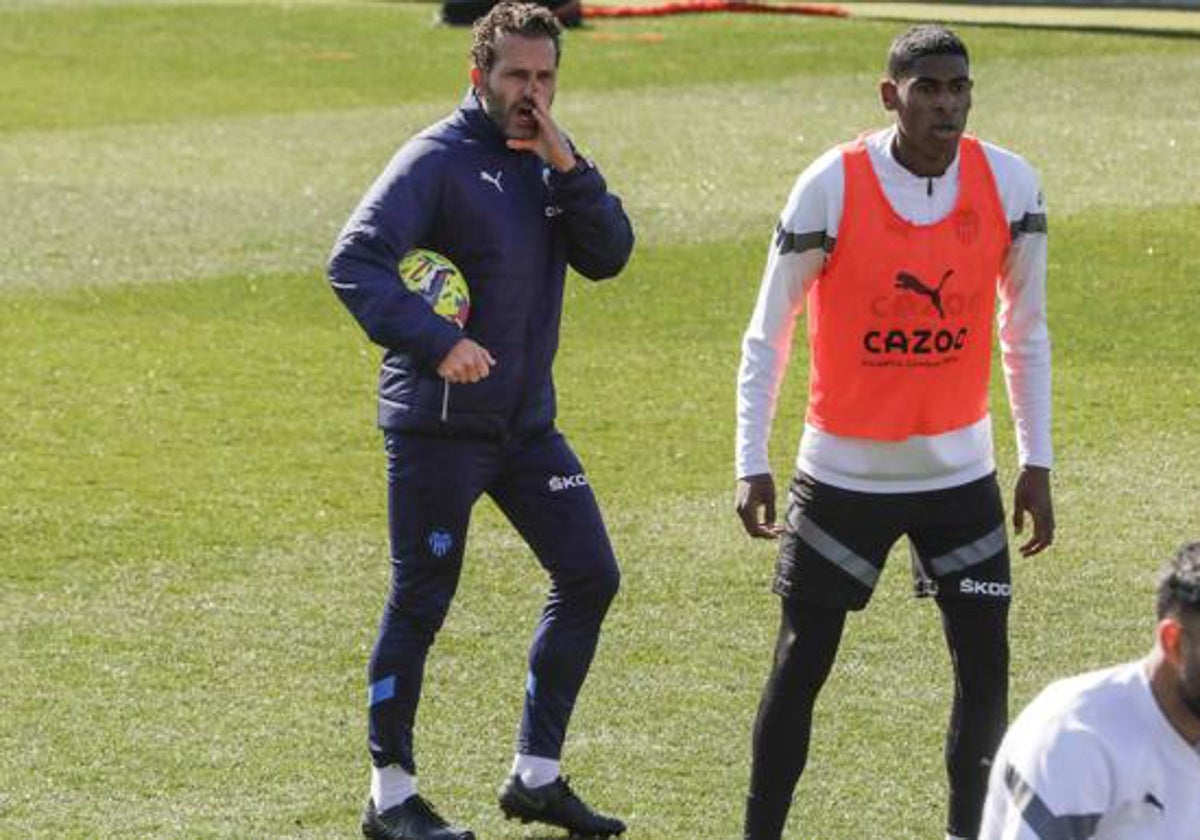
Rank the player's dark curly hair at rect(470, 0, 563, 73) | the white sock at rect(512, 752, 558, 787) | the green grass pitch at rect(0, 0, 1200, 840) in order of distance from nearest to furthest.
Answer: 1. the player's dark curly hair at rect(470, 0, 563, 73)
2. the white sock at rect(512, 752, 558, 787)
3. the green grass pitch at rect(0, 0, 1200, 840)

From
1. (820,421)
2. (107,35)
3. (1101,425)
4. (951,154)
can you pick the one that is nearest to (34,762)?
(820,421)

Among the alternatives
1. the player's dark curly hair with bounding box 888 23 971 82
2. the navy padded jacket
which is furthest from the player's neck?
the navy padded jacket

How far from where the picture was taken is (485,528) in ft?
39.2

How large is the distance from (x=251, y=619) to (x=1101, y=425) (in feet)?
16.8

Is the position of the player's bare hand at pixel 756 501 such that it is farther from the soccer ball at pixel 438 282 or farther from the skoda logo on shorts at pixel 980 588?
the soccer ball at pixel 438 282

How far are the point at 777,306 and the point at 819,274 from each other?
0.14 m

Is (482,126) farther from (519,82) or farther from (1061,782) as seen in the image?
(1061,782)

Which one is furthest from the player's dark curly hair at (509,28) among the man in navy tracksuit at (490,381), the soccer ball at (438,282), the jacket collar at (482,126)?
the soccer ball at (438,282)

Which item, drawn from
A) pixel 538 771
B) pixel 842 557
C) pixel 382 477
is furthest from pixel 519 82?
pixel 382 477

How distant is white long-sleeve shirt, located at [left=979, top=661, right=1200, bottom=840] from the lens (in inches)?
196

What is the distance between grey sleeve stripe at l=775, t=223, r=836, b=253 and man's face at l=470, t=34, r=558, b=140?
0.82 meters

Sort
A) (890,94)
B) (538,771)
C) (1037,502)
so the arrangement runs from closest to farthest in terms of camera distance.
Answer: (890,94) → (1037,502) → (538,771)

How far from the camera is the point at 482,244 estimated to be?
7.87 meters

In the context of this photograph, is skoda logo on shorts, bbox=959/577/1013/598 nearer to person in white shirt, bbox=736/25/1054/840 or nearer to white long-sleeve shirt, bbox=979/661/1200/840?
person in white shirt, bbox=736/25/1054/840
